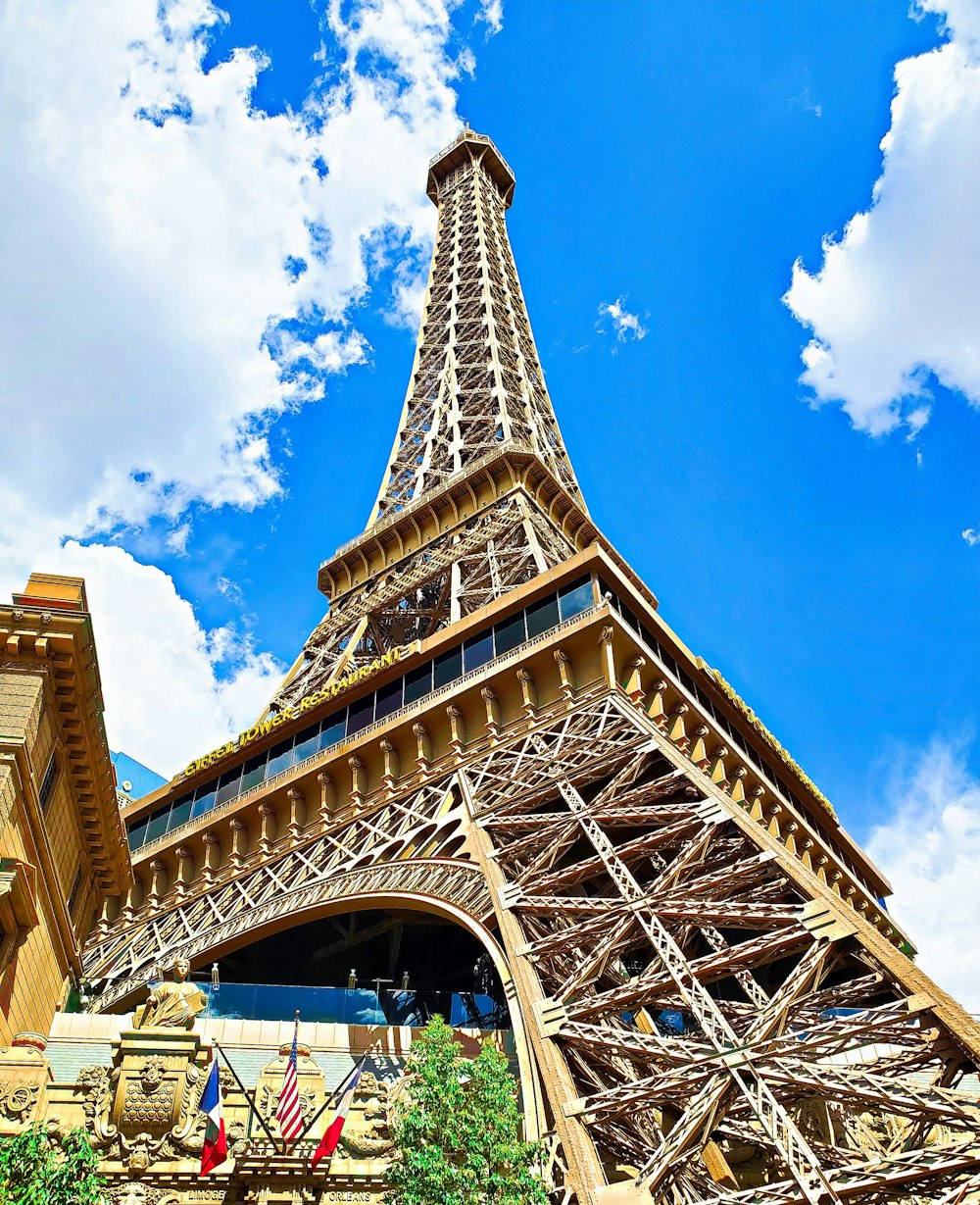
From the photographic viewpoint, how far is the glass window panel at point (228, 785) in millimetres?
34369

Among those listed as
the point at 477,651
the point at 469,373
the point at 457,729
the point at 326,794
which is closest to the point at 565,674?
the point at 457,729

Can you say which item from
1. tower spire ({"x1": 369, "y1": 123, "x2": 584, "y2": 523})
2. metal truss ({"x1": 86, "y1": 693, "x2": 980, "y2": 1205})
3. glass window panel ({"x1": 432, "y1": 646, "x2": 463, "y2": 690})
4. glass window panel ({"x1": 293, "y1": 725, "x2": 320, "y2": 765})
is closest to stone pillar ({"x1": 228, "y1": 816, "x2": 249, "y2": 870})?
metal truss ({"x1": 86, "y1": 693, "x2": 980, "y2": 1205})

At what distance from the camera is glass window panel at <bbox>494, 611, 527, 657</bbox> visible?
1158 inches

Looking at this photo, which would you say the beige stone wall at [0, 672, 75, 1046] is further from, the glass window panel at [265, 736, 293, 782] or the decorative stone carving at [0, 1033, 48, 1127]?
the glass window panel at [265, 736, 293, 782]

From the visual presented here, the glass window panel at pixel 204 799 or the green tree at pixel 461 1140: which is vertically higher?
the glass window panel at pixel 204 799

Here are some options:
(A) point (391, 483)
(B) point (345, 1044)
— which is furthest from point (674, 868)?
(A) point (391, 483)

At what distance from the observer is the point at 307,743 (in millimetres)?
33188

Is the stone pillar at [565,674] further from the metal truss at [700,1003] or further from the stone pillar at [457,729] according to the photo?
the stone pillar at [457,729]

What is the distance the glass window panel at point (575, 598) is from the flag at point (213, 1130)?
1579 cm

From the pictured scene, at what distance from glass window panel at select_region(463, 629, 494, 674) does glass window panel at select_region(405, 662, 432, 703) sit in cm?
143

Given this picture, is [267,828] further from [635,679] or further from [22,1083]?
[22,1083]

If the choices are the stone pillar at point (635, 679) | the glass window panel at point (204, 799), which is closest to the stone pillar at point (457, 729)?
the stone pillar at point (635, 679)

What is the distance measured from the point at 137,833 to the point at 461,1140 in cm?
2550

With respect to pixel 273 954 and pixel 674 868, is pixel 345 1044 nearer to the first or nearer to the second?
pixel 674 868
